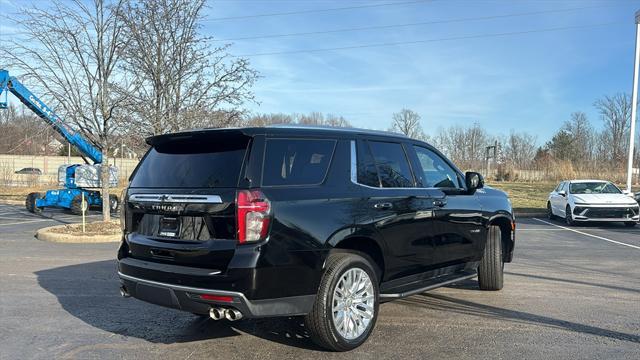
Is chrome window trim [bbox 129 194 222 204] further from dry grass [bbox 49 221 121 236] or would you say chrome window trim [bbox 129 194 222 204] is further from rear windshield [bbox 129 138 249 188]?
dry grass [bbox 49 221 121 236]

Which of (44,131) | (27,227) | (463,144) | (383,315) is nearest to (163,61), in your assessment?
(44,131)

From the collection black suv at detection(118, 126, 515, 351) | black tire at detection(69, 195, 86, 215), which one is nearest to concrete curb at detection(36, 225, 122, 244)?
black tire at detection(69, 195, 86, 215)

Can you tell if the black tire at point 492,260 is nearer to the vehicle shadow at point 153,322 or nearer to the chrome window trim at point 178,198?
the vehicle shadow at point 153,322

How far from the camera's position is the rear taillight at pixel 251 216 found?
4.04 metres

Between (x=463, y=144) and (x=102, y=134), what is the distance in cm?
7499

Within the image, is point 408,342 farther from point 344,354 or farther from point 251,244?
point 251,244

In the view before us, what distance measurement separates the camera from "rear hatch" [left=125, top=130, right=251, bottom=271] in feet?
13.6

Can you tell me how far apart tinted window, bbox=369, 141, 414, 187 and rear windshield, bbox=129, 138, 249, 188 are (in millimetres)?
1525

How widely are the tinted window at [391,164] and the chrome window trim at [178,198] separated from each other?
178cm

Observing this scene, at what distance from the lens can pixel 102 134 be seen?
1425 cm

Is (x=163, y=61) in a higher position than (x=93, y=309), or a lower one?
higher

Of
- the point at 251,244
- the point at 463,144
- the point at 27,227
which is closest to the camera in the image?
the point at 251,244

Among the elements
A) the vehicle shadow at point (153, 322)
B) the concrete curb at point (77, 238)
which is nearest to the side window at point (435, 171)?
the vehicle shadow at point (153, 322)

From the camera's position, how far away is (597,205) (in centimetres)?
1588
